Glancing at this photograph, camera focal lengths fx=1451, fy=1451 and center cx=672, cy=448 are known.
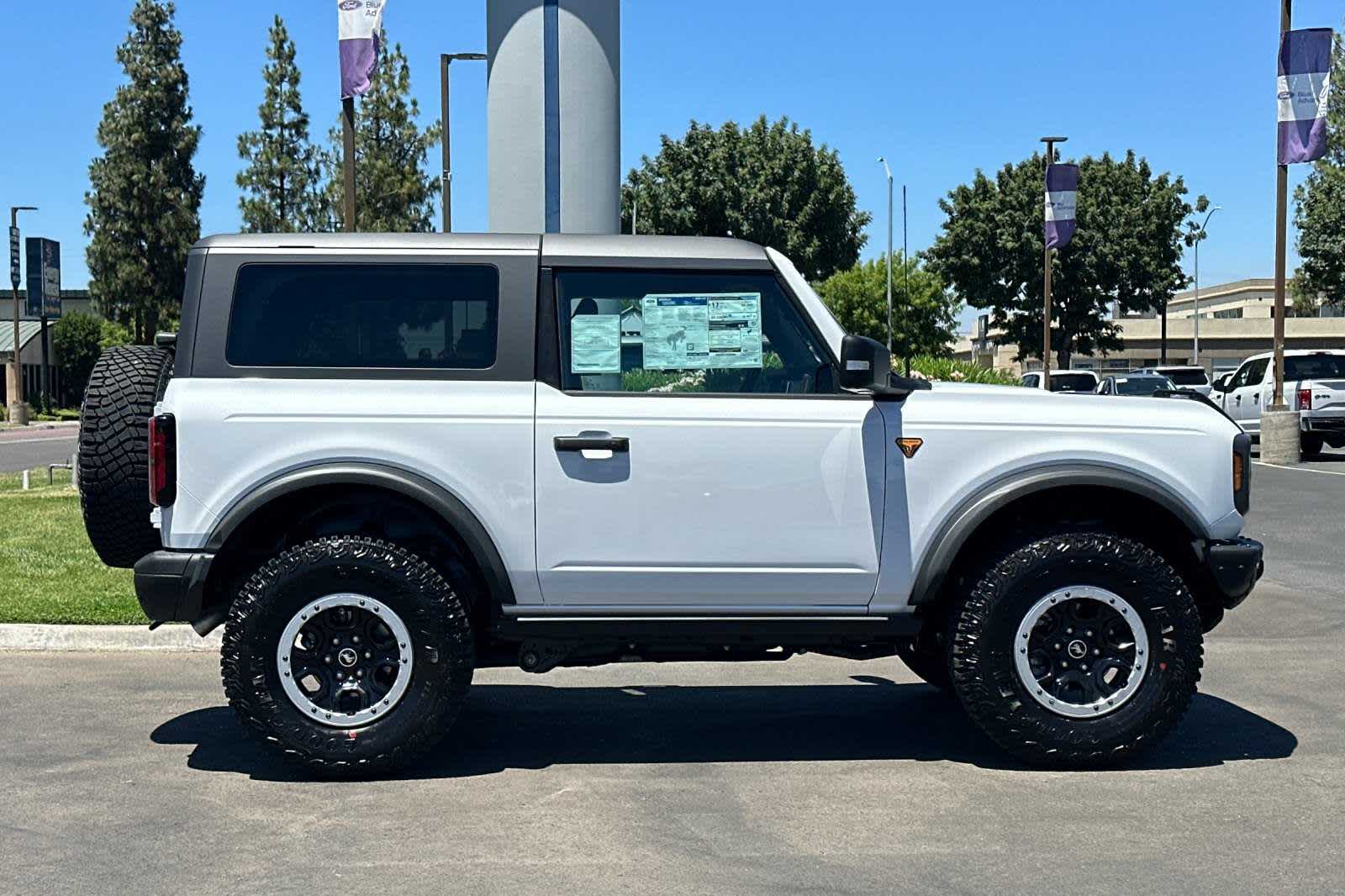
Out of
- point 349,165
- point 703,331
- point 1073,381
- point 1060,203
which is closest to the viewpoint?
point 703,331

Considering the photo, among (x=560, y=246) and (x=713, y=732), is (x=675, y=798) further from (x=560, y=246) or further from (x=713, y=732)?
(x=560, y=246)

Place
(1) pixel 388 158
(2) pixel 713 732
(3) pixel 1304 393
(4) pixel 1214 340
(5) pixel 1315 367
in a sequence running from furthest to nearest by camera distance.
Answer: (4) pixel 1214 340, (1) pixel 388 158, (5) pixel 1315 367, (3) pixel 1304 393, (2) pixel 713 732

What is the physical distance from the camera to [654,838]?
493 cm

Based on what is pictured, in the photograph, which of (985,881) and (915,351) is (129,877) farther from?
(915,351)

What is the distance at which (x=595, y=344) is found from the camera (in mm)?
5832

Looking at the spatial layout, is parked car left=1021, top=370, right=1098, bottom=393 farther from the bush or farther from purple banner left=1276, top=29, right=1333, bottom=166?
purple banner left=1276, top=29, right=1333, bottom=166

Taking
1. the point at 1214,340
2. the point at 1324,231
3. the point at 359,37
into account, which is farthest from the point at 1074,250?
the point at 359,37

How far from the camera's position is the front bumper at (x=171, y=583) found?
5582 mm

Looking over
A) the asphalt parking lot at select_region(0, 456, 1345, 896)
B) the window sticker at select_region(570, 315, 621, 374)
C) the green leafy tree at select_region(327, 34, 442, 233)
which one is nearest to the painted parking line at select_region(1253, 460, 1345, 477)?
the asphalt parking lot at select_region(0, 456, 1345, 896)

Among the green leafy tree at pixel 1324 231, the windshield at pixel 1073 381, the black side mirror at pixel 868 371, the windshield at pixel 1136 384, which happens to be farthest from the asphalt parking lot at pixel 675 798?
the green leafy tree at pixel 1324 231

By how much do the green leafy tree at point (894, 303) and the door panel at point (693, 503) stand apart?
66087mm

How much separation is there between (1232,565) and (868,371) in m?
1.69

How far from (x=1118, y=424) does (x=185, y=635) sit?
546 cm

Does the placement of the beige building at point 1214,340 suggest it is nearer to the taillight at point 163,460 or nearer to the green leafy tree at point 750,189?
the green leafy tree at point 750,189
